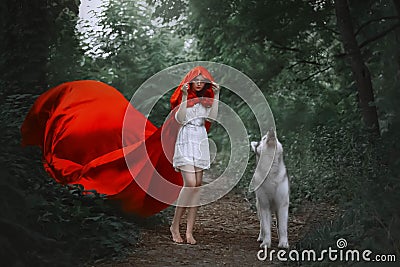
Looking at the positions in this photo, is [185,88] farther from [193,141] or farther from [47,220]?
[47,220]

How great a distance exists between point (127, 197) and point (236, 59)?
4.18m

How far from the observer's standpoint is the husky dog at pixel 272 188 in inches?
229

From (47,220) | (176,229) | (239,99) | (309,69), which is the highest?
(309,69)

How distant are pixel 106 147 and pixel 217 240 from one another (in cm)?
176

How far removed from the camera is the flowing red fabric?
6.77 m

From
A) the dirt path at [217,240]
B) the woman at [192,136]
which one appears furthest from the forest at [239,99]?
the woman at [192,136]

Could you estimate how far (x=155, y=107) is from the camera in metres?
10.8

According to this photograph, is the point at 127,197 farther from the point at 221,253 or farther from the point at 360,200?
the point at 360,200

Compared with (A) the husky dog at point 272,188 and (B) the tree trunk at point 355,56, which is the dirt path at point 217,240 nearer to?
(A) the husky dog at point 272,188

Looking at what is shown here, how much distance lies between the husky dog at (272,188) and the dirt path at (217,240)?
0.32 metres

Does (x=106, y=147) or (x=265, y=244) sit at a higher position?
(x=106, y=147)

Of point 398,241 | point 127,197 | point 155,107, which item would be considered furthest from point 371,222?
point 155,107

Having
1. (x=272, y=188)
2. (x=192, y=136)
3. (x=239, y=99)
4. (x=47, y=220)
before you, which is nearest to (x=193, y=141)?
(x=192, y=136)

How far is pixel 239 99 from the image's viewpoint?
1120 cm
